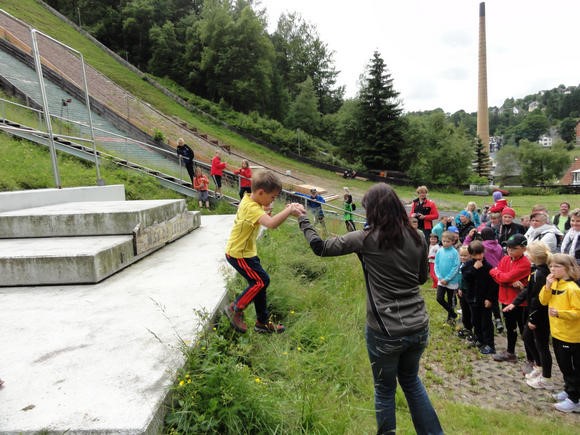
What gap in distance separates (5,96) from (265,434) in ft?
56.7

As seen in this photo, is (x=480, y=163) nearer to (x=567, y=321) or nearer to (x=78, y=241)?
(x=567, y=321)

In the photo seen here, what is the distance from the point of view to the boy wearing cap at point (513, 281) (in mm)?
5223

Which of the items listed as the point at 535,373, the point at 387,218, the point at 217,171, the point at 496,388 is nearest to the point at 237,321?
the point at 387,218

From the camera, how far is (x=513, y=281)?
5254 mm

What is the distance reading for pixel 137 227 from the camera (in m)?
5.01

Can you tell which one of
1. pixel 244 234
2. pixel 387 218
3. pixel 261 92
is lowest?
pixel 244 234

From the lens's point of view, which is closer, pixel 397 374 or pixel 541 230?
pixel 397 374

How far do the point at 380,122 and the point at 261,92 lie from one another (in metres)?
15.7

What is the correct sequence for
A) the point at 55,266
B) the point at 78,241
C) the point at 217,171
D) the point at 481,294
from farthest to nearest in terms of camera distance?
the point at 217,171, the point at 481,294, the point at 78,241, the point at 55,266

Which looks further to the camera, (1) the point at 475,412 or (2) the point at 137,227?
(2) the point at 137,227

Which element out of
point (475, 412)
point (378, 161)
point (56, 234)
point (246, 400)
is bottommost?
point (475, 412)

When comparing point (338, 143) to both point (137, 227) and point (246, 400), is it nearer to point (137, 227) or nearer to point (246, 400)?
point (137, 227)

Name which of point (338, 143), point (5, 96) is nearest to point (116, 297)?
point (5, 96)

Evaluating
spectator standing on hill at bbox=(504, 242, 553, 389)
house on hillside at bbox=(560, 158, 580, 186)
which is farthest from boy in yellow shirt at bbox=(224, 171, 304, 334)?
house on hillside at bbox=(560, 158, 580, 186)
